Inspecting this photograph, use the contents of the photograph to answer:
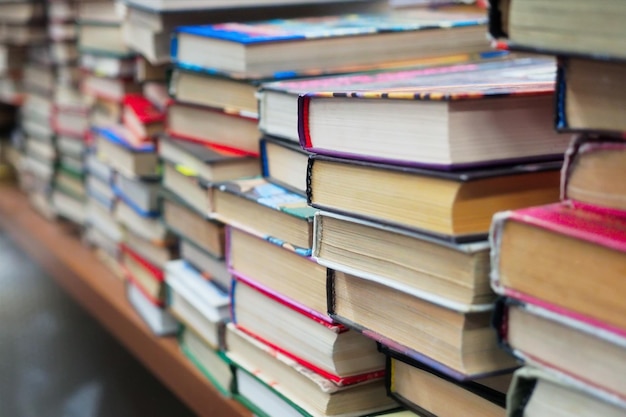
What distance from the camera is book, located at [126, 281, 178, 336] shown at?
1.00 m

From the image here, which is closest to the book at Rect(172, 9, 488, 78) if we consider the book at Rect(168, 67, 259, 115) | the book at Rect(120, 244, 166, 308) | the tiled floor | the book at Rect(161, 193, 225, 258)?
the book at Rect(168, 67, 259, 115)

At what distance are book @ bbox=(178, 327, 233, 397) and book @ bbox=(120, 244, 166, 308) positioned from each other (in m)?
0.06

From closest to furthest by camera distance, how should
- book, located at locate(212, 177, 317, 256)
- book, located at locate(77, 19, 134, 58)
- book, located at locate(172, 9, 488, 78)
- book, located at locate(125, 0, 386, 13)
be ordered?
book, located at locate(212, 177, 317, 256)
book, located at locate(172, 9, 488, 78)
book, located at locate(125, 0, 386, 13)
book, located at locate(77, 19, 134, 58)

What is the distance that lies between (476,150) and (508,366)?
5.6 inches

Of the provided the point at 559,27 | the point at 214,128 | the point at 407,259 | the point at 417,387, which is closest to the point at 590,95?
the point at 559,27

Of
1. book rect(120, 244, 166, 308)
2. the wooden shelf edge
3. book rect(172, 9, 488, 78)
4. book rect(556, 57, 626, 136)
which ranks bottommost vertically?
the wooden shelf edge

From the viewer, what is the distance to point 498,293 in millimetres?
480

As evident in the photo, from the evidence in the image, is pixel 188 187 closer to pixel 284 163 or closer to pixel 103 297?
pixel 284 163

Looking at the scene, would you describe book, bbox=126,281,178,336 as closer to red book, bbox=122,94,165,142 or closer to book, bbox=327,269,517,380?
red book, bbox=122,94,165,142

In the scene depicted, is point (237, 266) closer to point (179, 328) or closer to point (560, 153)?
point (179, 328)

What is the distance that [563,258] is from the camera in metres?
0.44

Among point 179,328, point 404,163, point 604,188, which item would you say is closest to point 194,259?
point 179,328

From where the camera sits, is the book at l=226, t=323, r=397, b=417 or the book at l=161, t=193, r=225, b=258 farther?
the book at l=161, t=193, r=225, b=258

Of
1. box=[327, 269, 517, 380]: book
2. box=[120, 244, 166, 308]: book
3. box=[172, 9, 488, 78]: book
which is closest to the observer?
box=[327, 269, 517, 380]: book
